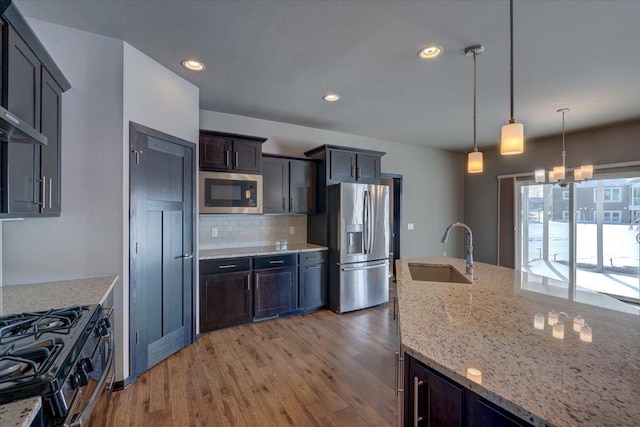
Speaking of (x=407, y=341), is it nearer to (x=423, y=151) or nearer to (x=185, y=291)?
(x=185, y=291)

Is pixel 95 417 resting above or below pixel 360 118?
below

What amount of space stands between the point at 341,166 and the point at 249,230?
1.56 metres

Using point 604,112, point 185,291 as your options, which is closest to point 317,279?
point 185,291

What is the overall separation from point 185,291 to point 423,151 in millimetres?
4979

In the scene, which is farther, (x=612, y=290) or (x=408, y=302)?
(x=612, y=290)

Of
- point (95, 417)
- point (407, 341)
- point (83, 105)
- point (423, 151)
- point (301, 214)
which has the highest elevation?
point (423, 151)

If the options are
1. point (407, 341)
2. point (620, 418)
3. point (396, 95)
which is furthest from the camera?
point (396, 95)

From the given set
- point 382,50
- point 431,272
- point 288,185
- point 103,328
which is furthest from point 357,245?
point 103,328

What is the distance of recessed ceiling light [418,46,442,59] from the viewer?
229 centimetres

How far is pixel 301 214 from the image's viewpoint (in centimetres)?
423

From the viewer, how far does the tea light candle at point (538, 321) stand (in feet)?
3.93

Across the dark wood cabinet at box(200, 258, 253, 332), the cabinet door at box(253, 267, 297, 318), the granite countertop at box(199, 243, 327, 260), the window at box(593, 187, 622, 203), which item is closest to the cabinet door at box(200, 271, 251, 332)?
the dark wood cabinet at box(200, 258, 253, 332)

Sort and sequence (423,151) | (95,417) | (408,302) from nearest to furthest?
(408,302)
(95,417)
(423,151)

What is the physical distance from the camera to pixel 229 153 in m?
3.34
